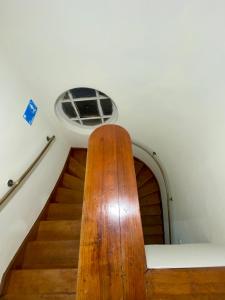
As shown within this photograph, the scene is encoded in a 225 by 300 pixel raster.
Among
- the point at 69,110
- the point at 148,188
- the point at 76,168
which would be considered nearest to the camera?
the point at 69,110

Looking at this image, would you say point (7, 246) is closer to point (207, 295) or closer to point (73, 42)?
point (207, 295)

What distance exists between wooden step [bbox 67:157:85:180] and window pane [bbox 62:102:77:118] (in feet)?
2.78

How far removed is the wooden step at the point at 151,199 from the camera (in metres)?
3.38

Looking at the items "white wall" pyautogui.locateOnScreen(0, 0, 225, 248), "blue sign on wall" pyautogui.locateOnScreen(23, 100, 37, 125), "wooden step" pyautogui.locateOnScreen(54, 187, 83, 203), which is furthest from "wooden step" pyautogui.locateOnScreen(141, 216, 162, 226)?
"blue sign on wall" pyautogui.locateOnScreen(23, 100, 37, 125)

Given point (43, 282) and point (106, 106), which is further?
point (106, 106)

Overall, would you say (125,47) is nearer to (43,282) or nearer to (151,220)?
(43,282)

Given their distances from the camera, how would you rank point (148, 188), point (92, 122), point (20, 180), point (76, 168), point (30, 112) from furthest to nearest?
point (148, 188) → point (76, 168) → point (92, 122) → point (30, 112) → point (20, 180)

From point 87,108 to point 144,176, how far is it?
5.28 feet

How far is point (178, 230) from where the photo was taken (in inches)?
95.8

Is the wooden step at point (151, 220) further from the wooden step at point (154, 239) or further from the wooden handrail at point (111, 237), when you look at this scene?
the wooden handrail at point (111, 237)

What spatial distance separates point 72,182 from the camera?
10.2 feet

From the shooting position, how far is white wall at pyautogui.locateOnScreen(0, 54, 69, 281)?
1651 millimetres

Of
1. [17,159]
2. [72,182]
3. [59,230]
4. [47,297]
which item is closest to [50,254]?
[59,230]

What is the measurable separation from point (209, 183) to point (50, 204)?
193 centimetres
